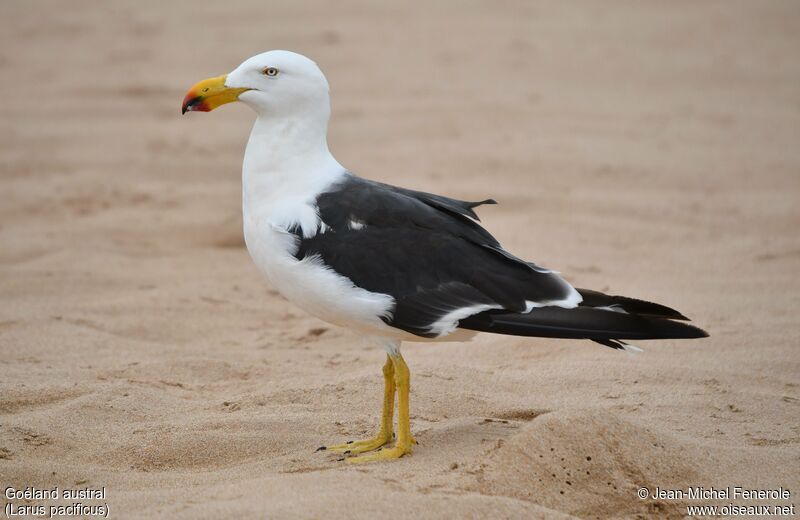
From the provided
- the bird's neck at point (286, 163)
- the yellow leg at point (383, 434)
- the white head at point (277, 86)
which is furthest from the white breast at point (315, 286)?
the white head at point (277, 86)

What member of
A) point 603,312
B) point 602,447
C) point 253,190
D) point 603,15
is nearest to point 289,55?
point 253,190

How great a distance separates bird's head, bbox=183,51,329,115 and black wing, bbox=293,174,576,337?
39 cm

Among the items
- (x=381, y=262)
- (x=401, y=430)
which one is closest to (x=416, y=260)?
(x=381, y=262)

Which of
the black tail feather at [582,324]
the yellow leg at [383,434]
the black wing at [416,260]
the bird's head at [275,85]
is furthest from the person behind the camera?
the bird's head at [275,85]

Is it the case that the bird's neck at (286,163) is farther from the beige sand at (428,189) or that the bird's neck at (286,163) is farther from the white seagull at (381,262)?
the beige sand at (428,189)

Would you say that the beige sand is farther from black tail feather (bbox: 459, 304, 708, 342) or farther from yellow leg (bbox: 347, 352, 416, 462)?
black tail feather (bbox: 459, 304, 708, 342)

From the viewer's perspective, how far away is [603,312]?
11.4 ft

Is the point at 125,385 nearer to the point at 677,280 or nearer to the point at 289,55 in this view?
the point at 289,55

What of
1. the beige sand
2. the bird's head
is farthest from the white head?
the beige sand

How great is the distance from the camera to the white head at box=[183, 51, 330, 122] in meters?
3.85

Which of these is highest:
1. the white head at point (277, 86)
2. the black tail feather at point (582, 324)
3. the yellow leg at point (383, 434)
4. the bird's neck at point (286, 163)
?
the white head at point (277, 86)

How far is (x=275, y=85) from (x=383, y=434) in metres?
1.36

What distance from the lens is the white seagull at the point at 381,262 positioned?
11.5 feet

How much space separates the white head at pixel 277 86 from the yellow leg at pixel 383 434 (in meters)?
1.02
